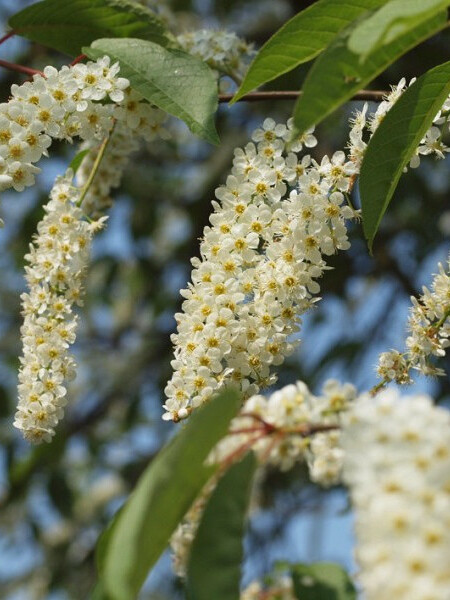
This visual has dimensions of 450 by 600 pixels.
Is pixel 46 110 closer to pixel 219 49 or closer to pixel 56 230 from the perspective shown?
pixel 56 230

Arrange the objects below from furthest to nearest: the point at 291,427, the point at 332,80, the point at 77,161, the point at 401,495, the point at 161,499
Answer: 1. the point at 77,161
2. the point at 332,80
3. the point at 291,427
4. the point at 161,499
5. the point at 401,495

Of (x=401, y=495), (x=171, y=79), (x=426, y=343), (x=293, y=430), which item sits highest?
(x=171, y=79)

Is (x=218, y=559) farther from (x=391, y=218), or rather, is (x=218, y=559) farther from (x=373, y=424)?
(x=391, y=218)

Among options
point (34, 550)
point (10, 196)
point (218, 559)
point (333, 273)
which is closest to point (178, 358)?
point (218, 559)

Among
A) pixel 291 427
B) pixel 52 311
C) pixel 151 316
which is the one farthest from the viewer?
pixel 151 316

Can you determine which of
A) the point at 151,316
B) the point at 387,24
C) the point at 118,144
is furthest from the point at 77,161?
the point at 151,316

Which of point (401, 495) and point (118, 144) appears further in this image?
point (118, 144)

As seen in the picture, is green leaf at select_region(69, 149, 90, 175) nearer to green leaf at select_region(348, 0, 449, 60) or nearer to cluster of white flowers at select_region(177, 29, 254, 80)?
cluster of white flowers at select_region(177, 29, 254, 80)
